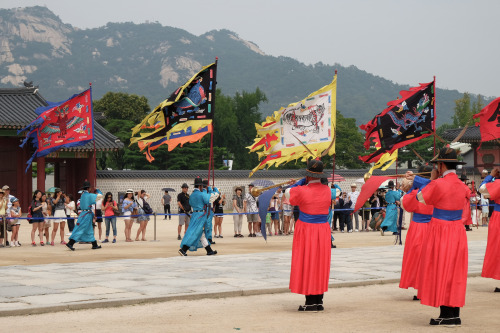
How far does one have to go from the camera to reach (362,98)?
155m

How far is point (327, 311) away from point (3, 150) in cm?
3044

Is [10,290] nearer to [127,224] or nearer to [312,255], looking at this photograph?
[312,255]

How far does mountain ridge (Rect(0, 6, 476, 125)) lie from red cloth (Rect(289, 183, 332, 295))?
135880mm

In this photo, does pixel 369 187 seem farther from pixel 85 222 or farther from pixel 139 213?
pixel 139 213

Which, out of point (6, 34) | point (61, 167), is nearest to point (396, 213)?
point (61, 167)

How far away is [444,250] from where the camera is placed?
7.32 m

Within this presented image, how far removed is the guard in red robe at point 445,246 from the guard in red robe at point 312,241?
1.15 meters

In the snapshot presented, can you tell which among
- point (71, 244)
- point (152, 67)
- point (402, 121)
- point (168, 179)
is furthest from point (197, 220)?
point (152, 67)

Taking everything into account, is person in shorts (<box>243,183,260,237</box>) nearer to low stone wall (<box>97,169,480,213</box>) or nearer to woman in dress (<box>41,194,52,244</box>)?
woman in dress (<box>41,194,52,244</box>)

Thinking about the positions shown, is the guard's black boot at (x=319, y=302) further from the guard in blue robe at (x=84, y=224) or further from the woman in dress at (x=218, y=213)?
the woman in dress at (x=218, y=213)

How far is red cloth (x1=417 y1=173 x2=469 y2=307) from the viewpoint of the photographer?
718 centimetres

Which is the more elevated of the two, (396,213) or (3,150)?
(3,150)

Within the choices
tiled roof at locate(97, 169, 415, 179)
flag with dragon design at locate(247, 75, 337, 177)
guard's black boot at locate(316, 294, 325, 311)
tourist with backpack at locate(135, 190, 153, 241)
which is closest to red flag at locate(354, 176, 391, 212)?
guard's black boot at locate(316, 294, 325, 311)

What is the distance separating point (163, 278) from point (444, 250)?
14.9ft
